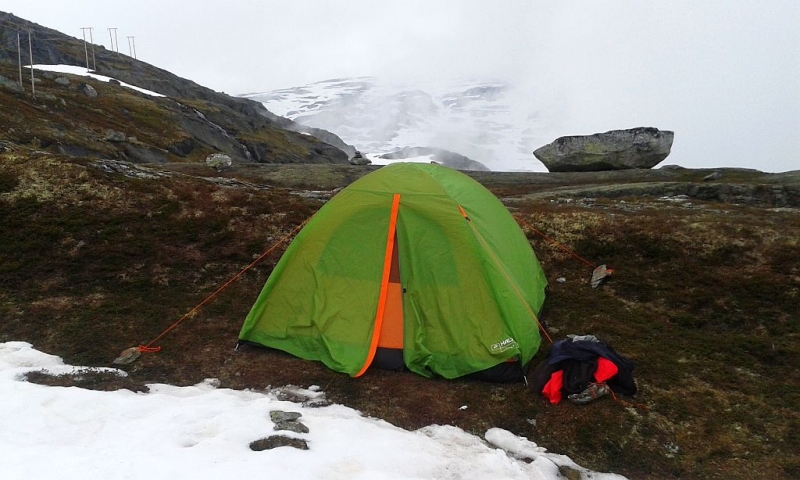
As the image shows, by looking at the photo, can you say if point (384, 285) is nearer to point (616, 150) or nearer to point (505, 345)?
point (505, 345)

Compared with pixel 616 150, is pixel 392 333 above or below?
below

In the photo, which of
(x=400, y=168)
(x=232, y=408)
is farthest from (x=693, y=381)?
(x=232, y=408)

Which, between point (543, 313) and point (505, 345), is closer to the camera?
point (505, 345)

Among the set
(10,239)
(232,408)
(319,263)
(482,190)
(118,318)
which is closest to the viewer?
(232,408)

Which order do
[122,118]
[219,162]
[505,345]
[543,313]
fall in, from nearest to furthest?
[505,345] → [543,313] → [219,162] → [122,118]

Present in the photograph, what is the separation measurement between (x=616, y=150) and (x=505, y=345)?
43358mm

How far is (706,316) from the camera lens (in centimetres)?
1054

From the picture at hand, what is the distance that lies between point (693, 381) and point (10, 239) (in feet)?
57.6

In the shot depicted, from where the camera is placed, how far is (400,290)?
9.16 m

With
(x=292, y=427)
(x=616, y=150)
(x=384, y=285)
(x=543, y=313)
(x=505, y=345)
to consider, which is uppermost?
(x=616, y=150)

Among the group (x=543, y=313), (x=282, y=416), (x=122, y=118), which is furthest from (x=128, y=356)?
(x=122, y=118)

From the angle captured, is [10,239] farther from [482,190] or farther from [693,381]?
[693,381]

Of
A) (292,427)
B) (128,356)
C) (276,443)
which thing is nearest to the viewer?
(276,443)

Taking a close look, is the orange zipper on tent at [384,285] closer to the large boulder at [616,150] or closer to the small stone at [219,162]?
the small stone at [219,162]
